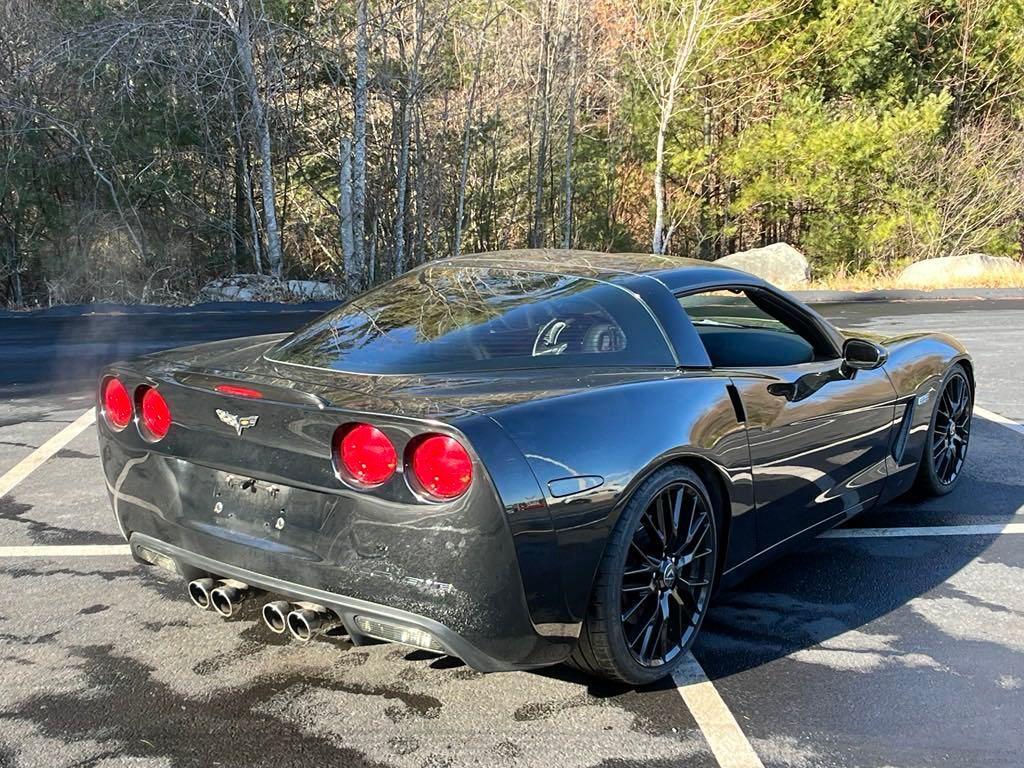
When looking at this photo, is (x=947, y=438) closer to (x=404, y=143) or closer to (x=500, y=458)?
(x=500, y=458)

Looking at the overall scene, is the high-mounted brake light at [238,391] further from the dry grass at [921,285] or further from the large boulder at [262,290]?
the dry grass at [921,285]

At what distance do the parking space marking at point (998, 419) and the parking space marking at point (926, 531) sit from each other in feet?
7.15

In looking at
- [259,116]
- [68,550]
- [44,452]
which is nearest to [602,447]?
[68,550]

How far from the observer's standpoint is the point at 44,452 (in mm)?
5789

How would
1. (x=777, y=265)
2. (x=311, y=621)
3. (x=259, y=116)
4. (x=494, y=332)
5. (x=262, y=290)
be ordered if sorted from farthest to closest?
(x=777, y=265) < (x=259, y=116) < (x=262, y=290) < (x=494, y=332) < (x=311, y=621)

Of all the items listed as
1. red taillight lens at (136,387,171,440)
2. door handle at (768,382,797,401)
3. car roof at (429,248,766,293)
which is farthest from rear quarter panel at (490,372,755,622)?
red taillight lens at (136,387,171,440)

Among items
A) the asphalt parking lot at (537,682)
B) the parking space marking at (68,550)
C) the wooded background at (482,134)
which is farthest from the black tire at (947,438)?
the wooded background at (482,134)

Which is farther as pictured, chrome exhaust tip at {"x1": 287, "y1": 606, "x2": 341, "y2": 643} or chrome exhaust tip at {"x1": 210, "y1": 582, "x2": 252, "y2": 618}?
chrome exhaust tip at {"x1": 210, "y1": 582, "x2": 252, "y2": 618}

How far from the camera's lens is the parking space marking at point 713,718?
8.67ft

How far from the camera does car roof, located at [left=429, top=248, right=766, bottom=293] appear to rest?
11.7ft

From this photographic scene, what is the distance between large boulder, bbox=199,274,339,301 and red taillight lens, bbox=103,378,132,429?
1274 centimetres

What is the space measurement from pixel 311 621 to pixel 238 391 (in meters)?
0.72

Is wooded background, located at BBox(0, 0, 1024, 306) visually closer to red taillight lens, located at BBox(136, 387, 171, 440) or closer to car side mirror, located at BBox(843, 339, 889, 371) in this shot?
red taillight lens, located at BBox(136, 387, 171, 440)

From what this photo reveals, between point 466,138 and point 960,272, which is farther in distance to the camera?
point 466,138
